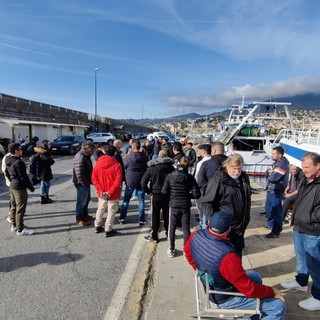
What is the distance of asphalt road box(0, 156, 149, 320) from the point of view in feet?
10.5

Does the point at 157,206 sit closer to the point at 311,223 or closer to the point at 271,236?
the point at 271,236

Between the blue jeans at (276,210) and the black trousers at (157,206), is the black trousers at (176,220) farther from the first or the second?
the blue jeans at (276,210)

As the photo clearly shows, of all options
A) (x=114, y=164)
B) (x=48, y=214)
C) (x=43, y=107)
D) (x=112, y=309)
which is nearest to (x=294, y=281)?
(x=112, y=309)

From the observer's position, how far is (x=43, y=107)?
120 feet

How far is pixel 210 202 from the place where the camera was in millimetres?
3426

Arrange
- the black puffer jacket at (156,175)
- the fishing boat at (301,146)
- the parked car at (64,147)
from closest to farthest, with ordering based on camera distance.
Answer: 1. the black puffer jacket at (156,175)
2. the fishing boat at (301,146)
3. the parked car at (64,147)

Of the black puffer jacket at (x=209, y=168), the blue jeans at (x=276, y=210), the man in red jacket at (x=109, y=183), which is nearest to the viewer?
the black puffer jacket at (x=209, y=168)

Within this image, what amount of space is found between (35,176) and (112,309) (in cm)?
547

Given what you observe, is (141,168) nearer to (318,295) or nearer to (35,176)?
(35,176)

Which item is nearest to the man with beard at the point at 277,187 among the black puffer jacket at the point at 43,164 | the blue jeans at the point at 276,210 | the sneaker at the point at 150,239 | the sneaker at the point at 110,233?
the blue jeans at the point at 276,210

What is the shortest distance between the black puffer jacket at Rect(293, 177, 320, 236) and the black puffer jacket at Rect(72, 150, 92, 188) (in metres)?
4.17

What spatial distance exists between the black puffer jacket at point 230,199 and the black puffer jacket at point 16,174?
144 inches

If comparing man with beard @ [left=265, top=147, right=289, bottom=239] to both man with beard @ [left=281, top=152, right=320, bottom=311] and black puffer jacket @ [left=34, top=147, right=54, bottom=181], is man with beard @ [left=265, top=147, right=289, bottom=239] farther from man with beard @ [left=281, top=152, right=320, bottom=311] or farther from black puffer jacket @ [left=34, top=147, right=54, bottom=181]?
black puffer jacket @ [left=34, top=147, right=54, bottom=181]

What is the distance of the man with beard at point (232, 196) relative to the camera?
11.0 ft
